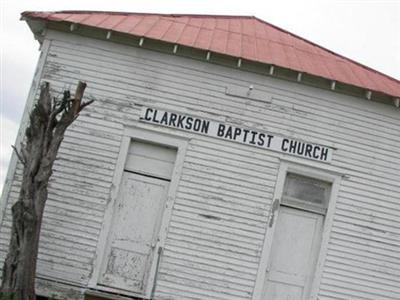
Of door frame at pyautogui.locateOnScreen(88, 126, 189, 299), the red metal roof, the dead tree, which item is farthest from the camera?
the red metal roof

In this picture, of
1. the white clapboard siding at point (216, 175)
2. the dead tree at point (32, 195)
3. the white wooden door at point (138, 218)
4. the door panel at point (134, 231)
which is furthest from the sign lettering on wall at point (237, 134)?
the dead tree at point (32, 195)

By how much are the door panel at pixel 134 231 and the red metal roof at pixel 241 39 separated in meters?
2.64

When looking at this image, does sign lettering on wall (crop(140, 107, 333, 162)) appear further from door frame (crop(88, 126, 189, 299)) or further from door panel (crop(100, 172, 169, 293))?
door panel (crop(100, 172, 169, 293))

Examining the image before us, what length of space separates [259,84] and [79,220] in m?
4.03

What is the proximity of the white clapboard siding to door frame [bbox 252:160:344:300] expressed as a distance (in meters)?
0.10

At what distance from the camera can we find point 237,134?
10.2 m

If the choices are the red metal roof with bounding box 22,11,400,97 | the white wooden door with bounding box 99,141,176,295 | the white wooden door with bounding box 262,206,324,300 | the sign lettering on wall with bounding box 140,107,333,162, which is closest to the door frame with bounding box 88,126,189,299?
the white wooden door with bounding box 99,141,176,295

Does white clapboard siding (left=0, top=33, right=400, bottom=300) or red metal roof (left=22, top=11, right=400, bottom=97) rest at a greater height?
red metal roof (left=22, top=11, right=400, bottom=97)

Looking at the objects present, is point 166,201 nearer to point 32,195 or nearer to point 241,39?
point 32,195

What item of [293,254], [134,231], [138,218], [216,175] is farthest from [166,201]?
[293,254]

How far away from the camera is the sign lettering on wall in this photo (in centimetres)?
1013

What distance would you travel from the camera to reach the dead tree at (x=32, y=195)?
862 centimetres

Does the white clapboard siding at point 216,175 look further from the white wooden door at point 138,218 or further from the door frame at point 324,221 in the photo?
the white wooden door at point 138,218

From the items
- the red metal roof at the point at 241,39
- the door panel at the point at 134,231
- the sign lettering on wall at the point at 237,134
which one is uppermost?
the red metal roof at the point at 241,39
